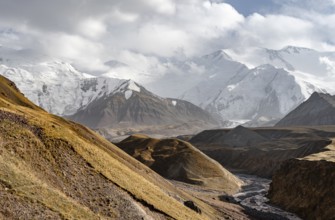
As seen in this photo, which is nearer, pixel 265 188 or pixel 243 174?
pixel 265 188

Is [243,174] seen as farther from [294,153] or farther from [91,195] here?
[91,195]

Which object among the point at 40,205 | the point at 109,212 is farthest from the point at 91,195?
the point at 40,205

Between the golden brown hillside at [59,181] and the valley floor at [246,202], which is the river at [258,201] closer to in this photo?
the valley floor at [246,202]

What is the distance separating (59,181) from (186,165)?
104344 millimetres

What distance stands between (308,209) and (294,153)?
4159 inches

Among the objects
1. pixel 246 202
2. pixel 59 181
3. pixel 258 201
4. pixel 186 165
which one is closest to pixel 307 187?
pixel 258 201

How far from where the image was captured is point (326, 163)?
10319 cm

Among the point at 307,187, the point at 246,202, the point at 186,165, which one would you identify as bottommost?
the point at 246,202

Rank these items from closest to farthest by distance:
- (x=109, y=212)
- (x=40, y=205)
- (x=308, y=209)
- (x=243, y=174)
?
(x=40, y=205) → (x=109, y=212) → (x=308, y=209) → (x=243, y=174)

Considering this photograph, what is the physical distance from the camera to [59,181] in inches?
1956

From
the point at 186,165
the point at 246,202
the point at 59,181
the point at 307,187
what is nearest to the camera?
the point at 59,181

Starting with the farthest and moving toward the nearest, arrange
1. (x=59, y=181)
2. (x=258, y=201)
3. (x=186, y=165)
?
1. (x=186, y=165)
2. (x=258, y=201)
3. (x=59, y=181)

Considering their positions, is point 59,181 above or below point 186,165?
above

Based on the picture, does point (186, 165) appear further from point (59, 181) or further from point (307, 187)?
point (59, 181)
